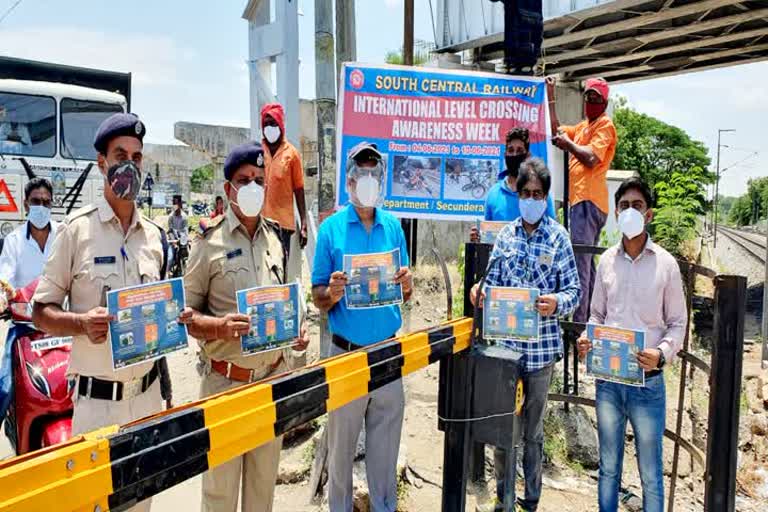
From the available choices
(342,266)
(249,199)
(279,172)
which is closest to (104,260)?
(249,199)

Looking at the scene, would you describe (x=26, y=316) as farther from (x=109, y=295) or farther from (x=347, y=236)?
(x=347, y=236)

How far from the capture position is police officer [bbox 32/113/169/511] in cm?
202

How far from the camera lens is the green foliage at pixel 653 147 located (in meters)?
37.5

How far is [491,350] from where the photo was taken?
210 centimetres

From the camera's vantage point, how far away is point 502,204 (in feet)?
13.1

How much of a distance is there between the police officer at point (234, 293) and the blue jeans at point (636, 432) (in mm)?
1581

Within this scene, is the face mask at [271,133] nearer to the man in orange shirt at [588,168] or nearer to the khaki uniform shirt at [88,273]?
the man in orange shirt at [588,168]

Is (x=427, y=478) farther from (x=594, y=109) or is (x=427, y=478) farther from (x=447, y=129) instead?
(x=594, y=109)

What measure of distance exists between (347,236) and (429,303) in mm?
5905

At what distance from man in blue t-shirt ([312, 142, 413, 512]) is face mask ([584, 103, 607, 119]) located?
2.25 meters

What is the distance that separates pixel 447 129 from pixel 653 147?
43.7m

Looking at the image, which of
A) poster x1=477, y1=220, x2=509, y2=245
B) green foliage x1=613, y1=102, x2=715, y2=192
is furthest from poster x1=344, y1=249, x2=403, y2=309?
green foliage x1=613, y1=102, x2=715, y2=192

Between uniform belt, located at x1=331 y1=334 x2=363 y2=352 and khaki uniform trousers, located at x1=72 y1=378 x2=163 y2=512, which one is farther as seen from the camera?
uniform belt, located at x1=331 y1=334 x2=363 y2=352

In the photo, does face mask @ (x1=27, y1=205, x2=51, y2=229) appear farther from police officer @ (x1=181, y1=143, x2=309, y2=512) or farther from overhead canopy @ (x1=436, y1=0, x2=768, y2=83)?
overhead canopy @ (x1=436, y1=0, x2=768, y2=83)
